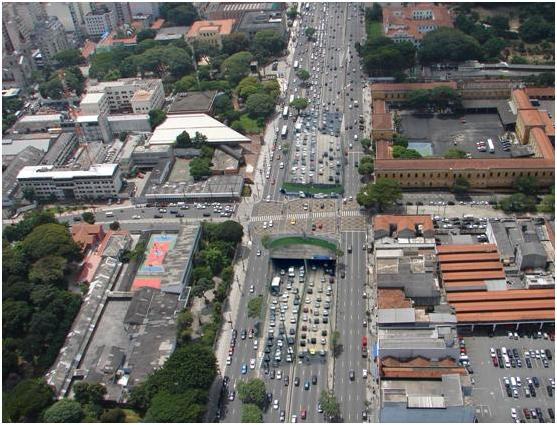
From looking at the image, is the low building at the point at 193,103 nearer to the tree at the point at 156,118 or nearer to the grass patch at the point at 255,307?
the tree at the point at 156,118

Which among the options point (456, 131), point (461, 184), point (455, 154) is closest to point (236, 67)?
point (456, 131)

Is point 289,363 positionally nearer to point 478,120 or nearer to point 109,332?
point 109,332

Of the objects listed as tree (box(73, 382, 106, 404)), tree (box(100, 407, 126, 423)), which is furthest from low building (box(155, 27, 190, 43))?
tree (box(100, 407, 126, 423))

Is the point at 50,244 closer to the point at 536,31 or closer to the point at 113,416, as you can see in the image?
the point at 113,416

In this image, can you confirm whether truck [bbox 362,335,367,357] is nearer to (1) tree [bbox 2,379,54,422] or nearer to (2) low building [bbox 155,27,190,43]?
(1) tree [bbox 2,379,54,422]

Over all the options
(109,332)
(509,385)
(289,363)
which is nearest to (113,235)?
(109,332)

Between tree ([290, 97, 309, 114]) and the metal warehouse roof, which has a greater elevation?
tree ([290, 97, 309, 114])
